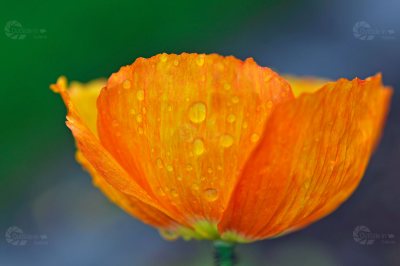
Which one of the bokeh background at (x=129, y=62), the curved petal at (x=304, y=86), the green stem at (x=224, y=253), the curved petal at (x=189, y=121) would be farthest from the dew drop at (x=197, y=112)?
the bokeh background at (x=129, y=62)

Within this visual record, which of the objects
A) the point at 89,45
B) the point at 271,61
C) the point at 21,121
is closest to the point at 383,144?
the point at 271,61

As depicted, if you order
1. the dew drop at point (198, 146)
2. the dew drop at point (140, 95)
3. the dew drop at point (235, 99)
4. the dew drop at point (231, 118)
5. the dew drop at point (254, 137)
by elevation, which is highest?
the dew drop at point (140, 95)

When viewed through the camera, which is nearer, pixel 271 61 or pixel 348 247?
pixel 348 247

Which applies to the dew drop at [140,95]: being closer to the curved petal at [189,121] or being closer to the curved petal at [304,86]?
the curved petal at [189,121]

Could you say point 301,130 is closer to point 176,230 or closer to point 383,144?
point 176,230

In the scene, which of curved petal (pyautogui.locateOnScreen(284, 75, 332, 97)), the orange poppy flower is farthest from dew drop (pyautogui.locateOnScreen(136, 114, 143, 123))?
curved petal (pyautogui.locateOnScreen(284, 75, 332, 97))

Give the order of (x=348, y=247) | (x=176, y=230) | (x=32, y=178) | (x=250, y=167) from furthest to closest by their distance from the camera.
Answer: (x=32, y=178)
(x=348, y=247)
(x=176, y=230)
(x=250, y=167)
